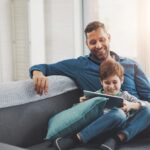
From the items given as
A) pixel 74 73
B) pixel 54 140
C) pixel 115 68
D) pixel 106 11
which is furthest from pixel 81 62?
pixel 106 11

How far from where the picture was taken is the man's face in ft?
6.46

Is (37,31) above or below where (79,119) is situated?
above

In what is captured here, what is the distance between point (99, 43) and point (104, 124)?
0.63m

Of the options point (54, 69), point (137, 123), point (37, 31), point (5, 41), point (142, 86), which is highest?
point (37, 31)

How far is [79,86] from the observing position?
1.93m

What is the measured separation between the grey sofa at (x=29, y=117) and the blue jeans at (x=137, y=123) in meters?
0.06

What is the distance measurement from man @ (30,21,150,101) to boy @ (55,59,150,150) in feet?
0.48

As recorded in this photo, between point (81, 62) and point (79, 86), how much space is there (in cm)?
16

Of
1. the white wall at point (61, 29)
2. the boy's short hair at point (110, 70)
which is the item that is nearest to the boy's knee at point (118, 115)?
the boy's short hair at point (110, 70)

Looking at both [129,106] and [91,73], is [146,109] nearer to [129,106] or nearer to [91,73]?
[129,106]

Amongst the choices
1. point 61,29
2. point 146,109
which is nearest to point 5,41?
point 61,29

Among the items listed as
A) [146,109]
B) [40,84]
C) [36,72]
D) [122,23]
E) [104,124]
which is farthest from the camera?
[122,23]

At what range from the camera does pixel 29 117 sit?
5.43 ft

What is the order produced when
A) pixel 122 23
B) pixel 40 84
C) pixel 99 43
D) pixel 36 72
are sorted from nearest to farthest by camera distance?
pixel 40 84 < pixel 36 72 < pixel 99 43 < pixel 122 23
